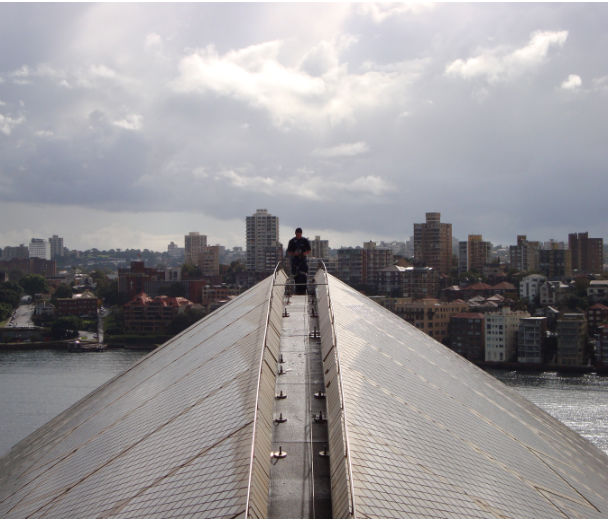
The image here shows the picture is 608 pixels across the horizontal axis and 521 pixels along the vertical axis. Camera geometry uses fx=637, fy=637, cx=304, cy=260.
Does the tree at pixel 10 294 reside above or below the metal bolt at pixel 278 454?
below

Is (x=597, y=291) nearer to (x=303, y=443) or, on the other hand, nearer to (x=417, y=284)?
(x=417, y=284)

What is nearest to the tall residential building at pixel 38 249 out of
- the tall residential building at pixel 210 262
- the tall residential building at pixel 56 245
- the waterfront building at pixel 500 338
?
the tall residential building at pixel 56 245

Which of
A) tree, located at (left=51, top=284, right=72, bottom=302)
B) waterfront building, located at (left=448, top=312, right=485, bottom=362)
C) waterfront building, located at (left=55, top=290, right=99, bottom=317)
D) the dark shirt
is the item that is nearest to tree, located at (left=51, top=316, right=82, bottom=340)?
waterfront building, located at (left=55, top=290, right=99, bottom=317)

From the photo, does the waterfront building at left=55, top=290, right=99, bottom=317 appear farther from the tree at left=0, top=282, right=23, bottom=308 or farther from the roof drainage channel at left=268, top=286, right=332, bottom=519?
the roof drainage channel at left=268, top=286, right=332, bottom=519

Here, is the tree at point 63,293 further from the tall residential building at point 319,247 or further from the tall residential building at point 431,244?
the tall residential building at point 431,244

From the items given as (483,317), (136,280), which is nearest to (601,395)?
(483,317)

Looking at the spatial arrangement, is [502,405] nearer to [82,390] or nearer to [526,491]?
[526,491]

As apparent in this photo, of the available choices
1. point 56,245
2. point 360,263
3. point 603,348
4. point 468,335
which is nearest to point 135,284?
point 360,263
